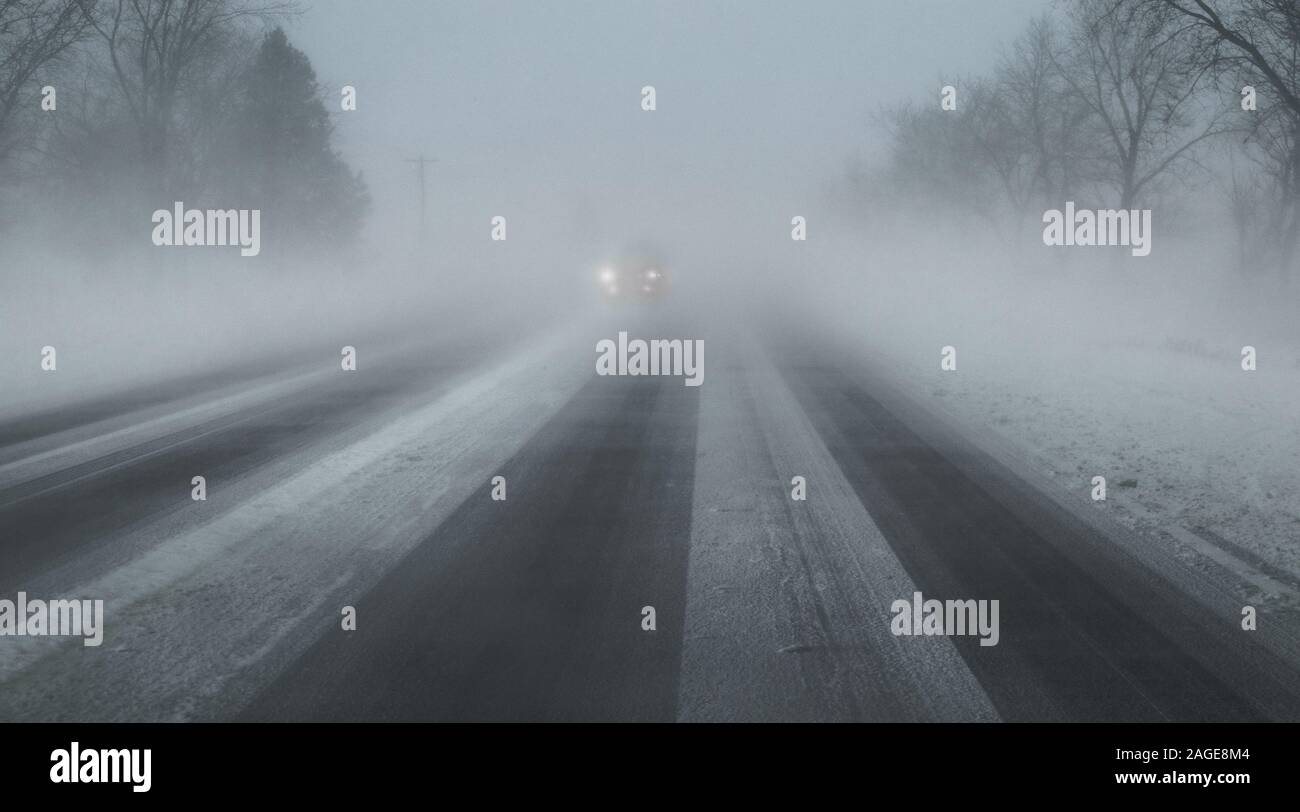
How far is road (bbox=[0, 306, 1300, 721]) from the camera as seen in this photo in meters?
3.46

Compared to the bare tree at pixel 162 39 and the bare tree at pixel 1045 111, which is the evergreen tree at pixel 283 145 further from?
the bare tree at pixel 1045 111

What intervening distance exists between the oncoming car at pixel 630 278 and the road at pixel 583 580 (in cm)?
2230

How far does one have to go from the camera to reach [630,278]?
3127 cm

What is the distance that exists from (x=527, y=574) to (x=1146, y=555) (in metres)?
3.86

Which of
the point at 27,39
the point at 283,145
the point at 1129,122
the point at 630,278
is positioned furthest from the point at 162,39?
the point at 1129,122

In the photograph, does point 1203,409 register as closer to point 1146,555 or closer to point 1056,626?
point 1146,555

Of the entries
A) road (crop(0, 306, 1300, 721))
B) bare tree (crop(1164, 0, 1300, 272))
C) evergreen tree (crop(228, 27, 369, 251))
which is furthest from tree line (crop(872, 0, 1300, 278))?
evergreen tree (crop(228, 27, 369, 251))

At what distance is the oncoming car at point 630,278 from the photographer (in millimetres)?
31172

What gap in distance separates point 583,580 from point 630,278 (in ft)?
88.9

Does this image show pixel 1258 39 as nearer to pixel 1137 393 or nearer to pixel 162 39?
pixel 1137 393

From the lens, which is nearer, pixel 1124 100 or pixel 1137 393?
pixel 1137 393

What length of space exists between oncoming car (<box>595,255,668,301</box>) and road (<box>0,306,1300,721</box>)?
22300 millimetres

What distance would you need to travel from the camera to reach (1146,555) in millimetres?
5266
